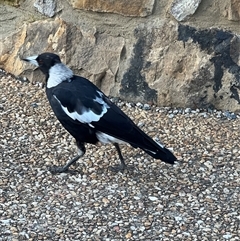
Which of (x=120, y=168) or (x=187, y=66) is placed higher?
(x=187, y=66)

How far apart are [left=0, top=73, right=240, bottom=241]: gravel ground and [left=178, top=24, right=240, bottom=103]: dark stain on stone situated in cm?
21

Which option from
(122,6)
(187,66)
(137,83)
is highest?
(122,6)

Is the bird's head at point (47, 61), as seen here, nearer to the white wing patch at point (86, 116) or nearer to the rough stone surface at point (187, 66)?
the white wing patch at point (86, 116)

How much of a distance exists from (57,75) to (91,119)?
305 millimetres

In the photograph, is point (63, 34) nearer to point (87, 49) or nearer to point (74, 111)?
point (87, 49)

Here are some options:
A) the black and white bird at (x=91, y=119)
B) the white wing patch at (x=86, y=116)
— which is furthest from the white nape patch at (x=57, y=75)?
the white wing patch at (x=86, y=116)

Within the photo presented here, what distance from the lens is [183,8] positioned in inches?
143

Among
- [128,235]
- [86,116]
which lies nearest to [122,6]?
[86,116]

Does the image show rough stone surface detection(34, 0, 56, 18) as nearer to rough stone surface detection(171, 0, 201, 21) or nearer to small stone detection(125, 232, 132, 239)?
rough stone surface detection(171, 0, 201, 21)

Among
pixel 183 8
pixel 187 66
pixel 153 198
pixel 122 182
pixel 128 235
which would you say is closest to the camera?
pixel 128 235

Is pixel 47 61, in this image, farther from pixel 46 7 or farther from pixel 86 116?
pixel 46 7

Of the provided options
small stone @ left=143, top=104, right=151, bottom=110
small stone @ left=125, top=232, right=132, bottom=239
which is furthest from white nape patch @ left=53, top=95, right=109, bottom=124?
small stone @ left=143, top=104, right=151, bottom=110

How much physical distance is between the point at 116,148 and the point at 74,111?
0.32 meters

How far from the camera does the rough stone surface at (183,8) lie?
11.8ft
